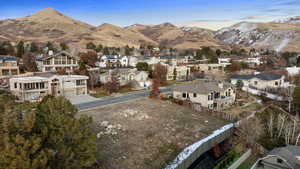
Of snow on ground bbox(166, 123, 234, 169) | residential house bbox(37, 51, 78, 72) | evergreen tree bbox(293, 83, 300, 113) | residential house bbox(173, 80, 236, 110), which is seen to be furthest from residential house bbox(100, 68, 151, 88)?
evergreen tree bbox(293, 83, 300, 113)

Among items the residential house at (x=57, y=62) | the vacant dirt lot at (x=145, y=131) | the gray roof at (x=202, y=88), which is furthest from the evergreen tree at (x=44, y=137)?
the residential house at (x=57, y=62)

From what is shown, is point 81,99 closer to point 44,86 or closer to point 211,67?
point 44,86

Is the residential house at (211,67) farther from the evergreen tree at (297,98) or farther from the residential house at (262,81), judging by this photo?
the evergreen tree at (297,98)

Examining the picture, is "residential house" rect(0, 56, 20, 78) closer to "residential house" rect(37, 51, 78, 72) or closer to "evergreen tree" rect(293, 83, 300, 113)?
"residential house" rect(37, 51, 78, 72)

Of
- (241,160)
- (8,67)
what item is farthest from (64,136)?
(8,67)

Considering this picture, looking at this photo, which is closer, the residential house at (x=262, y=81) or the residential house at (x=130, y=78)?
the residential house at (x=130, y=78)

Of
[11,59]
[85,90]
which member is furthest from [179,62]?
[11,59]
